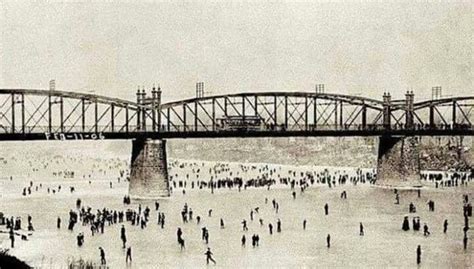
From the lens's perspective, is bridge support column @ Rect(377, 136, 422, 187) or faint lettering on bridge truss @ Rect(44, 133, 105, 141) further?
bridge support column @ Rect(377, 136, 422, 187)

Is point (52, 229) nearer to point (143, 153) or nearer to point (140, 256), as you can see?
point (140, 256)

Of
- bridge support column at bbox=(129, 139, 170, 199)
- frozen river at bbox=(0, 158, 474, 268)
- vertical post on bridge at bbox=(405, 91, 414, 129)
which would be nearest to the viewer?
frozen river at bbox=(0, 158, 474, 268)

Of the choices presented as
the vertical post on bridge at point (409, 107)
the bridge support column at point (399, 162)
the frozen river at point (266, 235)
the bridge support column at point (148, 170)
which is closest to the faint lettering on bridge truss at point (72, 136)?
the bridge support column at point (148, 170)

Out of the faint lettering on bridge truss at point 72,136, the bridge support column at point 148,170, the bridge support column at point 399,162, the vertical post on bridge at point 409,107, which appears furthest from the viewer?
the vertical post on bridge at point 409,107

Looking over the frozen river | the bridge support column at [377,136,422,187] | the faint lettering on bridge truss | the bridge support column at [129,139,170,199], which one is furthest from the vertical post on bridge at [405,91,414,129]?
the faint lettering on bridge truss

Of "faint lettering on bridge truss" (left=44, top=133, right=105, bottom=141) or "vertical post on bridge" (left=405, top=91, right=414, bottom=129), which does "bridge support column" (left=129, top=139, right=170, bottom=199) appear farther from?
"vertical post on bridge" (left=405, top=91, right=414, bottom=129)

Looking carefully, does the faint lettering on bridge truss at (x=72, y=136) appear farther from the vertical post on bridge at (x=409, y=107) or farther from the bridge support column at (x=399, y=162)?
the vertical post on bridge at (x=409, y=107)

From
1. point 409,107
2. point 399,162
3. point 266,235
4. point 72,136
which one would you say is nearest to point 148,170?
point 72,136

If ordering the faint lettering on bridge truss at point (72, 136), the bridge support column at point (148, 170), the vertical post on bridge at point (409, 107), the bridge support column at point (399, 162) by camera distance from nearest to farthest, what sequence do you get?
the faint lettering on bridge truss at point (72, 136)
the bridge support column at point (148, 170)
the bridge support column at point (399, 162)
the vertical post on bridge at point (409, 107)
